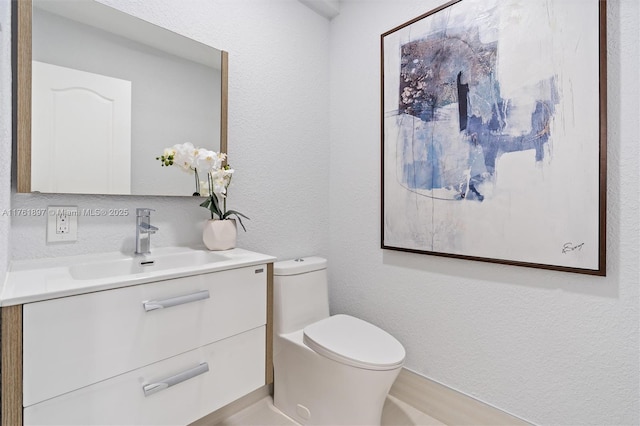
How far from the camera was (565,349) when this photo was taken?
3.86 feet

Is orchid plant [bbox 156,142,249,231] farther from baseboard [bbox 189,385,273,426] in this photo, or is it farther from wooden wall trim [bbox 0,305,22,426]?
baseboard [bbox 189,385,273,426]

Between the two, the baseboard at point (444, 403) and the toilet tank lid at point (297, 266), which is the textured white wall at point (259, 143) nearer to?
the toilet tank lid at point (297, 266)

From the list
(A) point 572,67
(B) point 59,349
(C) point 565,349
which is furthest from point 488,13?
(B) point 59,349

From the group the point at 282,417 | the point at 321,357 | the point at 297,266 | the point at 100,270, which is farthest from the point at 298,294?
the point at 100,270

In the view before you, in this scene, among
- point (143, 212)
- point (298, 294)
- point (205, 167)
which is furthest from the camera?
point (298, 294)

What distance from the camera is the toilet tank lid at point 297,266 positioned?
1.59 m

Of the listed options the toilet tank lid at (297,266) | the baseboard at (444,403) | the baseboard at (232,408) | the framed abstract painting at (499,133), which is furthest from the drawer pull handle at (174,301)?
the baseboard at (444,403)

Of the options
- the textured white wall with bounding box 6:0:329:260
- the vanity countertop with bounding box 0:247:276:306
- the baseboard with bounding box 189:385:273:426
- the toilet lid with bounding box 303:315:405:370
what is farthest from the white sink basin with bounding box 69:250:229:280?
the baseboard with bounding box 189:385:273:426

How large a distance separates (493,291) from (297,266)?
3.07ft

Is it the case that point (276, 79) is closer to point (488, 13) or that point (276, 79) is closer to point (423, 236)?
point (488, 13)

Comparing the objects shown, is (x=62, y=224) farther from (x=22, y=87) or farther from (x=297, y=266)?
(x=297, y=266)

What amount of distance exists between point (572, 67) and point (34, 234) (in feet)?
6.68

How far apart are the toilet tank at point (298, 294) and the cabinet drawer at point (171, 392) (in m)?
0.38

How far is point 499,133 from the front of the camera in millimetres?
1305
